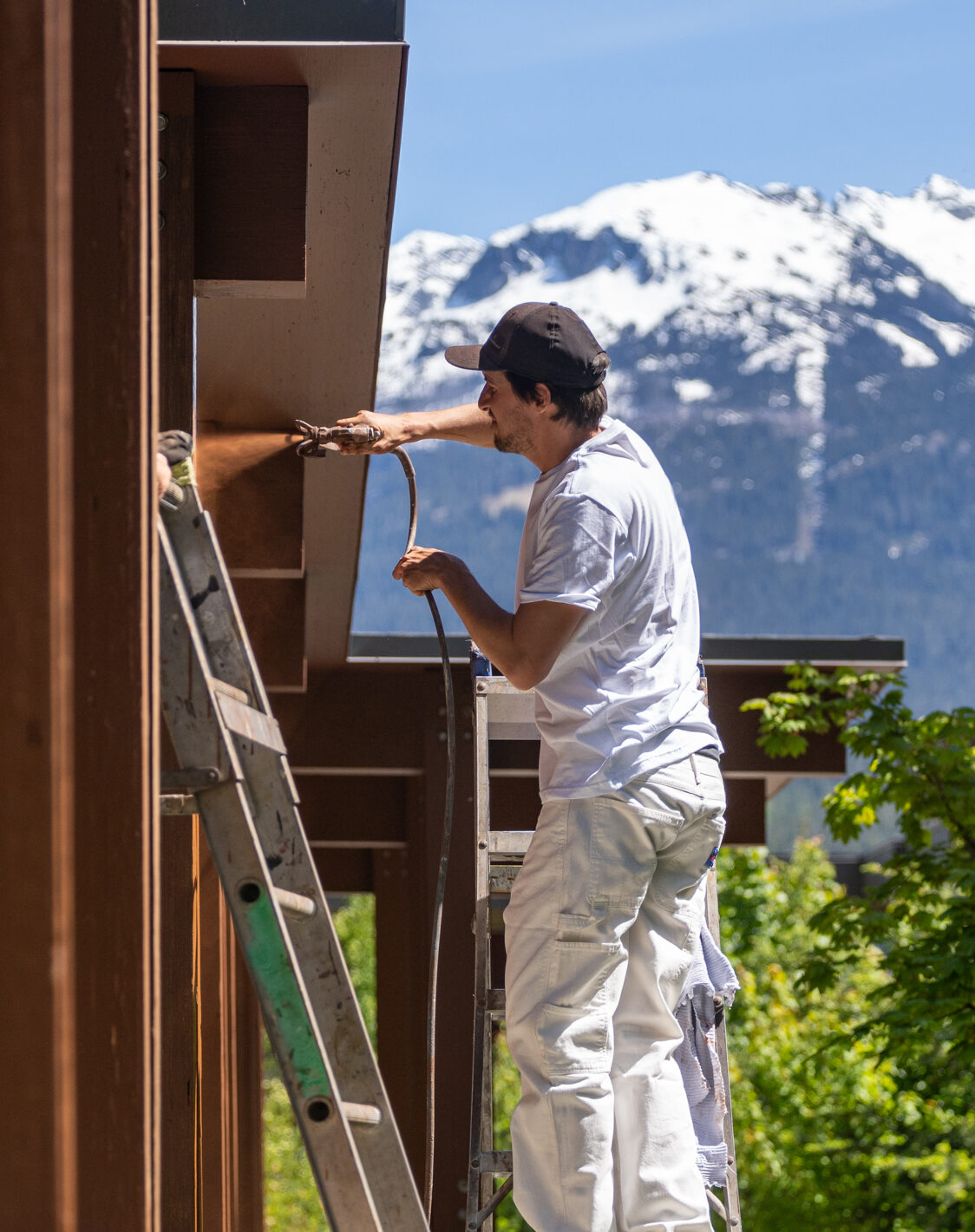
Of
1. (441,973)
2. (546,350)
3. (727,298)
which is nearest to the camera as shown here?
(546,350)

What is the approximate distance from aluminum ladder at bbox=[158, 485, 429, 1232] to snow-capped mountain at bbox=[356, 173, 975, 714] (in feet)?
382

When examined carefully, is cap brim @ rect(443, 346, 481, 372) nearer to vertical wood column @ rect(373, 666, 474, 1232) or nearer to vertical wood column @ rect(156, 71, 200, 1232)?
vertical wood column @ rect(156, 71, 200, 1232)

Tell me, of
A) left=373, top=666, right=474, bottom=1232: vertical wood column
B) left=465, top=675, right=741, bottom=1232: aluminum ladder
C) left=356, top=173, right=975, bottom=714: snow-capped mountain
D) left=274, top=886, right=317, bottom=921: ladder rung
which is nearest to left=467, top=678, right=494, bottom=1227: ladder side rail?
left=465, top=675, right=741, bottom=1232: aluminum ladder

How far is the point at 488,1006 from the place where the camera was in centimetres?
287

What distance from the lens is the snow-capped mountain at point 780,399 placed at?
424 feet

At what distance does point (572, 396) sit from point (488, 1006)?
1160 mm

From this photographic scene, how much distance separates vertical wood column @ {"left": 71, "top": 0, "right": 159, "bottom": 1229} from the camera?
1299 mm

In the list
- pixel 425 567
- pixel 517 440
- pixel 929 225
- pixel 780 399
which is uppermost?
pixel 929 225

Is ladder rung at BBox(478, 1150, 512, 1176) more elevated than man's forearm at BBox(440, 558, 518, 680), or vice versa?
man's forearm at BBox(440, 558, 518, 680)

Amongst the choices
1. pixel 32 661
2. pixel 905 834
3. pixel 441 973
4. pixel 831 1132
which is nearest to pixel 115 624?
pixel 32 661

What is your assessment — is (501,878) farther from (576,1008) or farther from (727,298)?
(727,298)

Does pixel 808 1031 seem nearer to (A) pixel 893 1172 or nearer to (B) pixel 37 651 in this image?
(A) pixel 893 1172

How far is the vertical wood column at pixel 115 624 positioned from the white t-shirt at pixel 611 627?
112cm

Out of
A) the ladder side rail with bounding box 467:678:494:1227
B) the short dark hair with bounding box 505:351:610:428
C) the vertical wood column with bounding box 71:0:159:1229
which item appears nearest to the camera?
the vertical wood column with bounding box 71:0:159:1229
